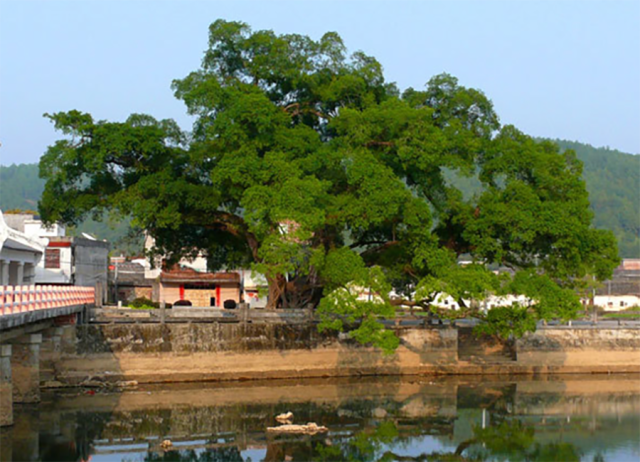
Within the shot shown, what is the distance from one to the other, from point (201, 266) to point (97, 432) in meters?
39.9

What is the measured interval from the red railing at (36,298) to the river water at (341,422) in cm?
375

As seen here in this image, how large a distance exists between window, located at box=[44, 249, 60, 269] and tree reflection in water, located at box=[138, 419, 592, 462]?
106 feet

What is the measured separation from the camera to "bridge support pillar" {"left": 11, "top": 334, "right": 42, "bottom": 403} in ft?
104

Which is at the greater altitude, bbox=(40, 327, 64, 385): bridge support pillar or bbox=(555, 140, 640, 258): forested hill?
bbox=(555, 140, 640, 258): forested hill

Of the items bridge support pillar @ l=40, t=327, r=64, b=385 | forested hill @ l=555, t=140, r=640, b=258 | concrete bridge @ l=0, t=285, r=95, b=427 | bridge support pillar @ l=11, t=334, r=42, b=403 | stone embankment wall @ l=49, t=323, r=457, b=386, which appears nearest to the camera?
concrete bridge @ l=0, t=285, r=95, b=427

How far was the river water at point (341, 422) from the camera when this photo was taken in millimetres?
27328

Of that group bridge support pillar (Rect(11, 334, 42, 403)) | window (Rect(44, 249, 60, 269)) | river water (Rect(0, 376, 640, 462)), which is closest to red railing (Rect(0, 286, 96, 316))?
bridge support pillar (Rect(11, 334, 42, 403))

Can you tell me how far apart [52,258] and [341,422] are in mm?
31178

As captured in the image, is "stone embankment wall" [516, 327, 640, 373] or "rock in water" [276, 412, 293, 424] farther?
"stone embankment wall" [516, 327, 640, 373]

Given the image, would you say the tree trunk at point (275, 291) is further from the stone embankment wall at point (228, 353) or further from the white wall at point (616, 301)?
the white wall at point (616, 301)

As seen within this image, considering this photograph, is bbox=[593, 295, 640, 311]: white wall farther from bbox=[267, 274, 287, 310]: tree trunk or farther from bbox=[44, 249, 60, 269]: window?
bbox=[44, 249, 60, 269]: window

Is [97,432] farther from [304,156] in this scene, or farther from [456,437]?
[304,156]

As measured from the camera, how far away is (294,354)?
4066cm

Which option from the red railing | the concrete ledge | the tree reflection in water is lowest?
the tree reflection in water
